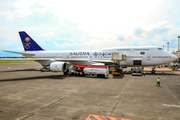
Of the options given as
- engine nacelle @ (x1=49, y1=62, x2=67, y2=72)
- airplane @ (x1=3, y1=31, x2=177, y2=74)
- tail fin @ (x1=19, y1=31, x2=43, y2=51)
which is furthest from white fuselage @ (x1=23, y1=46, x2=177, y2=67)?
tail fin @ (x1=19, y1=31, x2=43, y2=51)

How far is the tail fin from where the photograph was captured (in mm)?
37394

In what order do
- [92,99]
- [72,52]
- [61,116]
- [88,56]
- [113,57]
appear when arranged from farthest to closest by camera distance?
[72,52] → [88,56] → [113,57] → [92,99] → [61,116]

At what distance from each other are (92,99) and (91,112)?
2855 mm

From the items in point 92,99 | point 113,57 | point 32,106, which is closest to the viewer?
point 32,106

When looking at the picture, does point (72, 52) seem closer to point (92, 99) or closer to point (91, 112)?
point (92, 99)

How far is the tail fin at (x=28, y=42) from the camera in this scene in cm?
3739

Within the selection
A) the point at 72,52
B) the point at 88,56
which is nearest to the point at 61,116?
the point at 88,56

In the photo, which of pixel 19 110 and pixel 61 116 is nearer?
pixel 61 116

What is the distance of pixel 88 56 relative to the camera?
34.0 meters

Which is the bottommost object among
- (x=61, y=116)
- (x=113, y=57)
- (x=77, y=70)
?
(x=61, y=116)

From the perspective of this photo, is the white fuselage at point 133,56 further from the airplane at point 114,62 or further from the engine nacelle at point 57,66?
the engine nacelle at point 57,66

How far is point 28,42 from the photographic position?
38000mm

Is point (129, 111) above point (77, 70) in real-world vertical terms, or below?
below

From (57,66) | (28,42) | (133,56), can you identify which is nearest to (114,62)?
(133,56)
